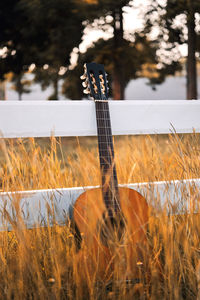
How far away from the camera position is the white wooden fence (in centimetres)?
154

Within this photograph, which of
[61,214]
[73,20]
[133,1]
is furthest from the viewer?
[73,20]

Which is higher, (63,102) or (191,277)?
(63,102)

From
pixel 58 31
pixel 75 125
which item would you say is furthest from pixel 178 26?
pixel 75 125

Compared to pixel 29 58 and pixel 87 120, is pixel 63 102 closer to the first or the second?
pixel 87 120

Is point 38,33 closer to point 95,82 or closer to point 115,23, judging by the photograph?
point 115,23

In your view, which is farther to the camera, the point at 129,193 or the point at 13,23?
the point at 13,23

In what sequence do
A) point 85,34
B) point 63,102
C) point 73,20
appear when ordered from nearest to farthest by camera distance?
1. point 63,102
2. point 73,20
3. point 85,34

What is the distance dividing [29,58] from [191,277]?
33.9 ft

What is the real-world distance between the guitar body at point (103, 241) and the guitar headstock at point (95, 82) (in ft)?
1.81

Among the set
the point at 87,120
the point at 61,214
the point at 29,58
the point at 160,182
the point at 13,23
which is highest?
the point at 13,23

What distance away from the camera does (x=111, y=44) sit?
12.2 meters

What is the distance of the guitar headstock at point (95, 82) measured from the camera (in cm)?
187

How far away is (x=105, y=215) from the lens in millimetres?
1343

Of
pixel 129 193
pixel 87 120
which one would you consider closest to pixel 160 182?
pixel 129 193
